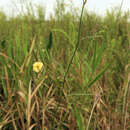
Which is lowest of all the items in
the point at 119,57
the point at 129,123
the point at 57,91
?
the point at 129,123

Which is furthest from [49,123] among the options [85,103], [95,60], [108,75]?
[108,75]

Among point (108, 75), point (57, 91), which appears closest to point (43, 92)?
point (57, 91)

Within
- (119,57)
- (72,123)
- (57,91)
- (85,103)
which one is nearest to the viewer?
(72,123)

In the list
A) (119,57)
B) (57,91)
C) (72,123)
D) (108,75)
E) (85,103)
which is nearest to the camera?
(72,123)

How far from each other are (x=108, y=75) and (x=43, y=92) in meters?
0.43

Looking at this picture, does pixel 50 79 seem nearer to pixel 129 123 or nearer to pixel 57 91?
pixel 57 91

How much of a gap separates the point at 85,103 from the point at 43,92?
232 millimetres

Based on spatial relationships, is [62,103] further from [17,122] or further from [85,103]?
[17,122]

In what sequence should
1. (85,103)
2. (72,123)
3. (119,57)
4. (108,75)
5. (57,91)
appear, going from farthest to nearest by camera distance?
(119,57) → (108,75) → (57,91) → (85,103) → (72,123)

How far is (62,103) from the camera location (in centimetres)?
85

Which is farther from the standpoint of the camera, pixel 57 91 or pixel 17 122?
pixel 57 91

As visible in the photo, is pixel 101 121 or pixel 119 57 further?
pixel 119 57

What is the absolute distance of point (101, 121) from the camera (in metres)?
0.77

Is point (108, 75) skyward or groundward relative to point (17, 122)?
skyward
